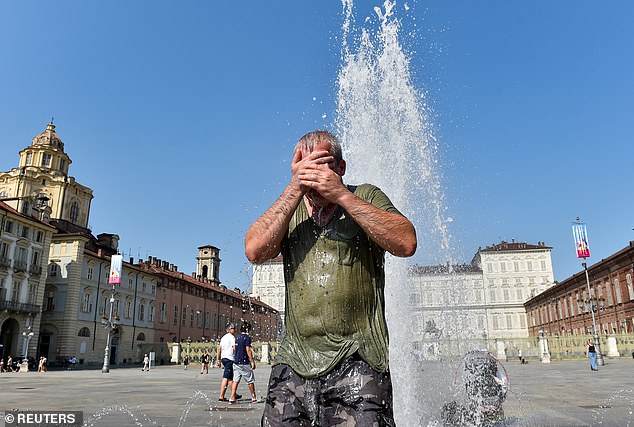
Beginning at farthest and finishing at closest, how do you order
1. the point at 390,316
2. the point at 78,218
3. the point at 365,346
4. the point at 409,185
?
the point at 78,218, the point at 409,185, the point at 390,316, the point at 365,346

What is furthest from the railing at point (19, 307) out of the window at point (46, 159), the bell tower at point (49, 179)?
the window at point (46, 159)

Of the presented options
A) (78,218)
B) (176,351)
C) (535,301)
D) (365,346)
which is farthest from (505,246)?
(365,346)

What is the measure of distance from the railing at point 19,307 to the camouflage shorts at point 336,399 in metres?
47.5

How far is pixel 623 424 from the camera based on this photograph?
6590mm

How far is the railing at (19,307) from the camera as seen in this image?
41.5 m

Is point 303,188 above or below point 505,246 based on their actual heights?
below

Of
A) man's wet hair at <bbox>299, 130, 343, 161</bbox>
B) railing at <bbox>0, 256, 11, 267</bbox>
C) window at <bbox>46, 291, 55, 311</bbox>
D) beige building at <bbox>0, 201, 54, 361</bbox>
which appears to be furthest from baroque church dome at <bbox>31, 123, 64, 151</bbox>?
man's wet hair at <bbox>299, 130, 343, 161</bbox>

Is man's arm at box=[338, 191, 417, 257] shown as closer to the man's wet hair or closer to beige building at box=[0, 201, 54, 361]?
the man's wet hair

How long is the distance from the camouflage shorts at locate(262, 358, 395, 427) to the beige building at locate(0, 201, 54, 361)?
46653mm

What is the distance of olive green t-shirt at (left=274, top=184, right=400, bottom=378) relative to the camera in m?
1.99

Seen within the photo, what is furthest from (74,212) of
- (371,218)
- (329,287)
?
(371,218)

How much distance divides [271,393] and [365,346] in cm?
43

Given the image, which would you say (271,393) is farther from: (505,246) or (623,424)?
(505,246)

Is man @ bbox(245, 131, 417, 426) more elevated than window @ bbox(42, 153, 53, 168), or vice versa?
window @ bbox(42, 153, 53, 168)
